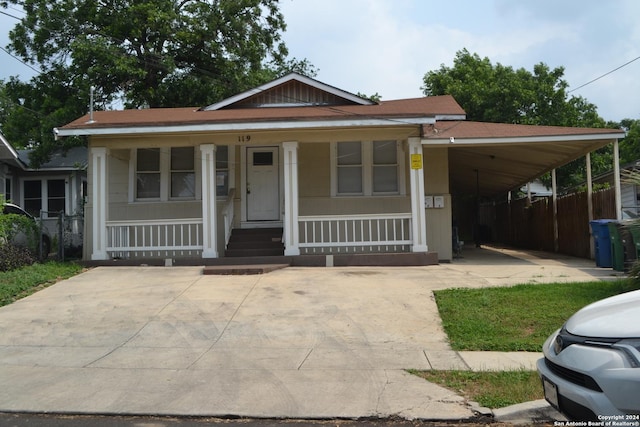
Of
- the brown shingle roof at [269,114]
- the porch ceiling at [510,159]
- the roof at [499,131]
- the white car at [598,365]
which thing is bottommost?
the white car at [598,365]

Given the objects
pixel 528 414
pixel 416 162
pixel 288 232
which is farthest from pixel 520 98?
pixel 528 414

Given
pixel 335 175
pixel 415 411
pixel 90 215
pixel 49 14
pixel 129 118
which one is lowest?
pixel 415 411

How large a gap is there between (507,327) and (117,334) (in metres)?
5.28

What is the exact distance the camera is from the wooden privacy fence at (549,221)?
13.8m

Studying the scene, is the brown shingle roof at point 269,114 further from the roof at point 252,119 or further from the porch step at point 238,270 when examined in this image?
the porch step at point 238,270

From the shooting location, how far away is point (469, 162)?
17.4 m

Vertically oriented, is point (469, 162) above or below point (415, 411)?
above

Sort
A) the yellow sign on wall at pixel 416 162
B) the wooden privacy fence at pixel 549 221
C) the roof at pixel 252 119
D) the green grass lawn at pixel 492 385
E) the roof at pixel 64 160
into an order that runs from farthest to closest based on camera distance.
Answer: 1. the roof at pixel 64 160
2. the wooden privacy fence at pixel 549 221
3. the yellow sign on wall at pixel 416 162
4. the roof at pixel 252 119
5. the green grass lawn at pixel 492 385

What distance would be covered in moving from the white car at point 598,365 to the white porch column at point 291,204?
28.8 ft

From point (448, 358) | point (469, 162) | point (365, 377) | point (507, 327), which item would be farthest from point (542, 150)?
point (365, 377)

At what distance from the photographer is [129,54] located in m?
19.9

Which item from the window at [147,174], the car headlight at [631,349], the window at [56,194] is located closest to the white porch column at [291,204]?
the window at [147,174]

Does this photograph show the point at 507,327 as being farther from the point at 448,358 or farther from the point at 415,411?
the point at 415,411

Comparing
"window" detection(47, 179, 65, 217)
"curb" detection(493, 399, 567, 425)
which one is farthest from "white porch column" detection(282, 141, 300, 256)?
"window" detection(47, 179, 65, 217)
